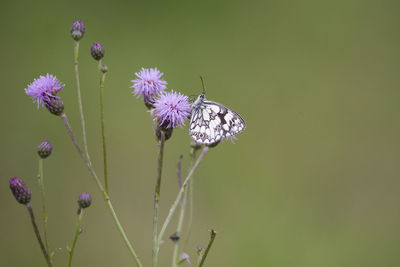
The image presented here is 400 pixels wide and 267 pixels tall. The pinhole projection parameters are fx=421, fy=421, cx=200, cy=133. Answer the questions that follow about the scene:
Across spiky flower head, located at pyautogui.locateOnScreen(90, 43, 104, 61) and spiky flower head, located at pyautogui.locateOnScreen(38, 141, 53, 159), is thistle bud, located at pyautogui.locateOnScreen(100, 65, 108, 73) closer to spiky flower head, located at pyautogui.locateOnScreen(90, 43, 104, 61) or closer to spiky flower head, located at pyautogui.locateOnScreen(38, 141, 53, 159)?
spiky flower head, located at pyautogui.locateOnScreen(90, 43, 104, 61)

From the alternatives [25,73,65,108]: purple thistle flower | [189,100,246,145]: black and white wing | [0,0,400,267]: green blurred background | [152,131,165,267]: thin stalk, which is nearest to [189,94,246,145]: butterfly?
[189,100,246,145]: black and white wing

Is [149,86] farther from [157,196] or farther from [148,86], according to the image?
[157,196]

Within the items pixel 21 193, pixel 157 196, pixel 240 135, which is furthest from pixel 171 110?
pixel 240 135

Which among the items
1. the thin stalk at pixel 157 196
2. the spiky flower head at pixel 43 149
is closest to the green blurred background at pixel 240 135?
the spiky flower head at pixel 43 149

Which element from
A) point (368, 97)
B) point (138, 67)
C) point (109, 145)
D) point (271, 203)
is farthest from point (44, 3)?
point (368, 97)

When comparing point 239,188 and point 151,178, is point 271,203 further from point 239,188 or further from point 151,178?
point 151,178

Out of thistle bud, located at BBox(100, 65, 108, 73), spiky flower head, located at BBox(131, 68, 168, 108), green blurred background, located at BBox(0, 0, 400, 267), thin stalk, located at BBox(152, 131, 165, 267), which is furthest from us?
green blurred background, located at BBox(0, 0, 400, 267)

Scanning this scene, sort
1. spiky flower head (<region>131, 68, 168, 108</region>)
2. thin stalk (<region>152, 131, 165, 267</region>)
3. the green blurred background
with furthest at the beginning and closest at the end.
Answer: the green blurred background → spiky flower head (<region>131, 68, 168, 108</region>) → thin stalk (<region>152, 131, 165, 267</region>)

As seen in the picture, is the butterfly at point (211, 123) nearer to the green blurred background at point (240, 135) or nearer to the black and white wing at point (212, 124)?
the black and white wing at point (212, 124)
